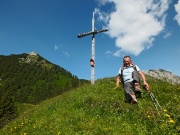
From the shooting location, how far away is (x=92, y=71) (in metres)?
27.5

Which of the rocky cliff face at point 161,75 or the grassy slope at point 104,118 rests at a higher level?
the rocky cliff face at point 161,75

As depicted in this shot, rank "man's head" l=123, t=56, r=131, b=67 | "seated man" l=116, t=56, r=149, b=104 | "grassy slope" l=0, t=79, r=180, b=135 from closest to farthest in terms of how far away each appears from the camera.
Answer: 1. "grassy slope" l=0, t=79, r=180, b=135
2. "seated man" l=116, t=56, r=149, b=104
3. "man's head" l=123, t=56, r=131, b=67

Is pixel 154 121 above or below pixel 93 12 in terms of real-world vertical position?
below

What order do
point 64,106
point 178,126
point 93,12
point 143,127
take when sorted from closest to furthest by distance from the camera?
point 178,126 < point 143,127 < point 64,106 < point 93,12

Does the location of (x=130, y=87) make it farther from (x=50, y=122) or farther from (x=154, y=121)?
(x=50, y=122)

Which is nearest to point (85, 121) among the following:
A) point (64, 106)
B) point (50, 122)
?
point (50, 122)

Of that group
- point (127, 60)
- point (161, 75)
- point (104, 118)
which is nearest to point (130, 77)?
point (127, 60)

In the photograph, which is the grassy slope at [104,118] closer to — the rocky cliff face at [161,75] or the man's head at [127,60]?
the man's head at [127,60]

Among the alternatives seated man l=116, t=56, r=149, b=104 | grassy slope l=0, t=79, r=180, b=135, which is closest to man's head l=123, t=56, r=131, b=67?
seated man l=116, t=56, r=149, b=104

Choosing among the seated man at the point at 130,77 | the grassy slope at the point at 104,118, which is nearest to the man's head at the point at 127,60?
the seated man at the point at 130,77

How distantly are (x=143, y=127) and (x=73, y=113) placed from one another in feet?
15.4

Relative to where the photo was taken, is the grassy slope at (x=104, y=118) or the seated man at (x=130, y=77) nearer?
the grassy slope at (x=104, y=118)

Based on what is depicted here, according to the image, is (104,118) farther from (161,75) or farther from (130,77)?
(161,75)

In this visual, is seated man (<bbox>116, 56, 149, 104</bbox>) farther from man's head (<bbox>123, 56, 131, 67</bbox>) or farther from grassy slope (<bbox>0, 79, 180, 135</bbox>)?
grassy slope (<bbox>0, 79, 180, 135</bbox>)
